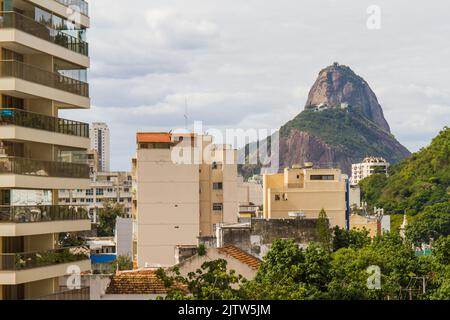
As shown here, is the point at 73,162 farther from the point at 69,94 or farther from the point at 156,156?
the point at 156,156

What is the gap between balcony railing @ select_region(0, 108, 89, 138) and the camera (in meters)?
26.6

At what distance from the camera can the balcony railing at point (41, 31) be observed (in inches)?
1043

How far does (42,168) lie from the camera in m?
28.1

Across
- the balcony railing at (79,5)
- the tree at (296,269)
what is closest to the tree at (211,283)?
the tree at (296,269)

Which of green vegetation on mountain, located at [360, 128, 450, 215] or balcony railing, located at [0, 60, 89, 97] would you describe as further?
green vegetation on mountain, located at [360, 128, 450, 215]

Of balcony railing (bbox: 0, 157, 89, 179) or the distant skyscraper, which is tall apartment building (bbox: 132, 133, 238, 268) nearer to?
balcony railing (bbox: 0, 157, 89, 179)

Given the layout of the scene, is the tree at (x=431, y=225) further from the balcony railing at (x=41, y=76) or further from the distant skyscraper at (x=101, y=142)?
the balcony railing at (x=41, y=76)

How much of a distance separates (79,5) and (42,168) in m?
5.63

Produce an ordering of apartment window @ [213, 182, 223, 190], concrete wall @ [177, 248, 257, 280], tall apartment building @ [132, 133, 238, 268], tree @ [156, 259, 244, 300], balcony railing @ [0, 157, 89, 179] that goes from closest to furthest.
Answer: tree @ [156, 259, 244, 300], balcony railing @ [0, 157, 89, 179], concrete wall @ [177, 248, 257, 280], tall apartment building @ [132, 133, 238, 268], apartment window @ [213, 182, 223, 190]

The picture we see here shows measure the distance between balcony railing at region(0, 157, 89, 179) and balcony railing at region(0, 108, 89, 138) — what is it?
87cm

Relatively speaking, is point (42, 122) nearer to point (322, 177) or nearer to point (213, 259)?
point (213, 259)

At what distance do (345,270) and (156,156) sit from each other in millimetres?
27986

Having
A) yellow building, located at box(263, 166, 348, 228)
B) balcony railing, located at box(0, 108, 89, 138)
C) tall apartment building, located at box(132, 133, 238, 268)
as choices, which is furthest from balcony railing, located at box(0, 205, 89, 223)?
yellow building, located at box(263, 166, 348, 228)

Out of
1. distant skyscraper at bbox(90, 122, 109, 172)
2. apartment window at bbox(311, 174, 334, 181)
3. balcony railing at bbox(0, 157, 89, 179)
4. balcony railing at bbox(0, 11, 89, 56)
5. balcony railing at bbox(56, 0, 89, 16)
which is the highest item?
distant skyscraper at bbox(90, 122, 109, 172)
